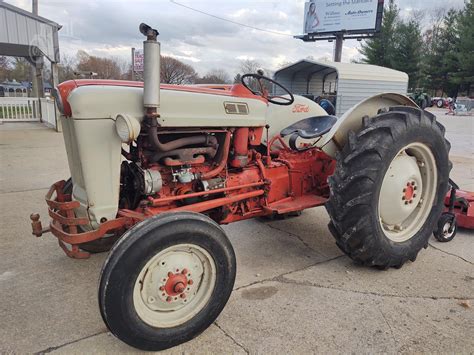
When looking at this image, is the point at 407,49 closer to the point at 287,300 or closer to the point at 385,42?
the point at 385,42

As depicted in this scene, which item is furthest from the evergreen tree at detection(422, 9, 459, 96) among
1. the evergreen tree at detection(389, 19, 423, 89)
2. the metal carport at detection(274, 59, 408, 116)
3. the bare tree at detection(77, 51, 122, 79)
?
the bare tree at detection(77, 51, 122, 79)

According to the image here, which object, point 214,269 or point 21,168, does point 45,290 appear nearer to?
point 214,269

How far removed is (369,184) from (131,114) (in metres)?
1.65

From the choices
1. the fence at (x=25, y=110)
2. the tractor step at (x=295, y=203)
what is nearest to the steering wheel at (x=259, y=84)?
the tractor step at (x=295, y=203)

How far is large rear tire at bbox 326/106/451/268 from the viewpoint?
8.92 ft

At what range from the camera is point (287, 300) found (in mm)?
2617

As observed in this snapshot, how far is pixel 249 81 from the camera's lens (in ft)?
10.7

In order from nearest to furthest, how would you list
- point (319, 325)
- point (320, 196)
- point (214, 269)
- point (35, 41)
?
1. point (214, 269)
2. point (319, 325)
3. point (320, 196)
4. point (35, 41)

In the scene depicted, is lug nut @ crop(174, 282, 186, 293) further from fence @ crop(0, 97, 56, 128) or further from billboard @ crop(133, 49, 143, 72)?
fence @ crop(0, 97, 56, 128)

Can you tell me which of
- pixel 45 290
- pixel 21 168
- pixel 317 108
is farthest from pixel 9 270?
pixel 21 168

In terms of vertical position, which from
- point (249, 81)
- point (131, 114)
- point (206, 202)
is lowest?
point (206, 202)

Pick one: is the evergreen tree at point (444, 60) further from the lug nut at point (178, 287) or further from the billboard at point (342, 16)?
the lug nut at point (178, 287)

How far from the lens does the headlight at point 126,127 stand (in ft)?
6.84

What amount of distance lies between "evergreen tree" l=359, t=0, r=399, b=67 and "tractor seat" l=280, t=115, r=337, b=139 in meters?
36.6
